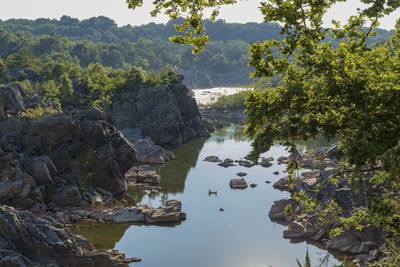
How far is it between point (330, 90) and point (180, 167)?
144ft

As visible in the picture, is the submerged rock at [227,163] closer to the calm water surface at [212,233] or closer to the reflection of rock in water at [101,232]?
the calm water surface at [212,233]

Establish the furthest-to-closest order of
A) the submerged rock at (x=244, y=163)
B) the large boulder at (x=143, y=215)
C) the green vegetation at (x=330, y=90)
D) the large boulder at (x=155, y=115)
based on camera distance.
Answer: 1. the large boulder at (x=155, y=115)
2. the submerged rock at (x=244, y=163)
3. the large boulder at (x=143, y=215)
4. the green vegetation at (x=330, y=90)

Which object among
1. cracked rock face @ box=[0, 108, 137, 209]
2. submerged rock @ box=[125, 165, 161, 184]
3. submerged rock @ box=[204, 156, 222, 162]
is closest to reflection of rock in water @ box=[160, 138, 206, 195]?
submerged rock @ box=[125, 165, 161, 184]

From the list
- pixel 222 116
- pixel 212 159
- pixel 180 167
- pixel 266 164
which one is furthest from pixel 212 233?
pixel 222 116

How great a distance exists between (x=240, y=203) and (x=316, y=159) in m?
18.0

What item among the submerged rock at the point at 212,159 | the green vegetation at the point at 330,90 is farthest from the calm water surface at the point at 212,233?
the green vegetation at the point at 330,90

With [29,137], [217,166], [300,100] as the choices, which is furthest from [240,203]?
[300,100]

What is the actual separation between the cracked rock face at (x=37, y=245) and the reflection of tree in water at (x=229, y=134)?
5305 centimetres

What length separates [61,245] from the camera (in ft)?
75.3

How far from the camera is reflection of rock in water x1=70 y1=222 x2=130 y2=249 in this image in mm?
31016

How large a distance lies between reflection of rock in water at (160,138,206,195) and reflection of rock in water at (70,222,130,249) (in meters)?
11.1

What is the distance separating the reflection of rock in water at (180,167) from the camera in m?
46.7

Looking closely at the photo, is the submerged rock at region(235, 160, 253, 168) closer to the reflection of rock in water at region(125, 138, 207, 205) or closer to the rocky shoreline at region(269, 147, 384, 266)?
the reflection of rock in water at region(125, 138, 207, 205)

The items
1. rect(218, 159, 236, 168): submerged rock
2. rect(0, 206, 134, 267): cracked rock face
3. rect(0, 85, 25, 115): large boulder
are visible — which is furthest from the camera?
rect(218, 159, 236, 168): submerged rock
